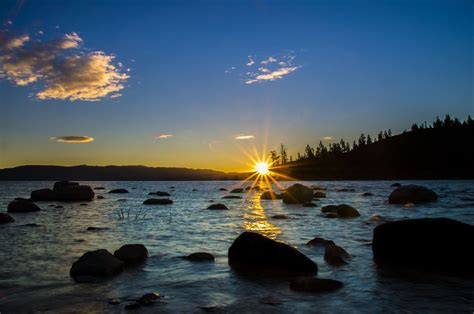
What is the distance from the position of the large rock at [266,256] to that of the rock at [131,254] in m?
2.90

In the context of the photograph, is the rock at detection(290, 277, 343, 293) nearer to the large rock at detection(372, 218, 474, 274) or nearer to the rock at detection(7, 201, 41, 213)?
the large rock at detection(372, 218, 474, 274)

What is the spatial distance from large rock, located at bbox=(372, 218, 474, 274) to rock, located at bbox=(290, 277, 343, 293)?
3.22m

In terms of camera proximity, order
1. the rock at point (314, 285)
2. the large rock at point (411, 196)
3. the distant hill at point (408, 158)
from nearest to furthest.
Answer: the rock at point (314, 285) < the large rock at point (411, 196) < the distant hill at point (408, 158)

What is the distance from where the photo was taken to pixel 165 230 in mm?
18562

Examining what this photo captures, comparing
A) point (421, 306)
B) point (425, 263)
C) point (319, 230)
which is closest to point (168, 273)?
point (421, 306)

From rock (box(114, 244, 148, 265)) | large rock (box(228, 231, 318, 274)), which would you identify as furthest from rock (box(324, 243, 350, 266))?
rock (box(114, 244, 148, 265))

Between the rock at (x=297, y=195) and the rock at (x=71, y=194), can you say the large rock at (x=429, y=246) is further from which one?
the rock at (x=71, y=194)

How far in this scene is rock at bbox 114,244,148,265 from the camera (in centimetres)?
1073

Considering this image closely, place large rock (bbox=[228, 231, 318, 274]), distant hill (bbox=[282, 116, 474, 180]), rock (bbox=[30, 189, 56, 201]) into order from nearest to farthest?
1. large rock (bbox=[228, 231, 318, 274])
2. rock (bbox=[30, 189, 56, 201])
3. distant hill (bbox=[282, 116, 474, 180])

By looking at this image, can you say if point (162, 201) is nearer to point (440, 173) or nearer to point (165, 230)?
point (165, 230)

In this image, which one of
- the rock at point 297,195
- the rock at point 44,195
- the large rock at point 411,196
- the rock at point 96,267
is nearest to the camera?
the rock at point 96,267

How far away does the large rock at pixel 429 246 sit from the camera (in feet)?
31.8

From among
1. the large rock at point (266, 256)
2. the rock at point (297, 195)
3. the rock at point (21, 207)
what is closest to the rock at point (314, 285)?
the large rock at point (266, 256)

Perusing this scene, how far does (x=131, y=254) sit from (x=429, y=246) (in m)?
8.92
